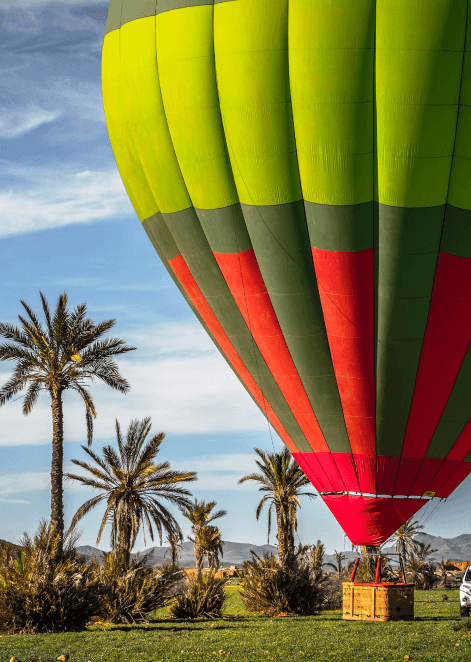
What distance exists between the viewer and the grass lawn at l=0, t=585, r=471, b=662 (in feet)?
35.2

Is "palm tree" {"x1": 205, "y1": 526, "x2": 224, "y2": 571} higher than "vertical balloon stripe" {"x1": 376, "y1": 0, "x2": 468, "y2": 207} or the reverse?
the reverse

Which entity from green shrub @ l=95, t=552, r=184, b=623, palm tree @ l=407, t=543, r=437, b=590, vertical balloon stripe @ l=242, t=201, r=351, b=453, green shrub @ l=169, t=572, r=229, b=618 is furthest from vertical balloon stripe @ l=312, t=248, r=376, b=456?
palm tree @ l=407, t=543, r=437, b=590

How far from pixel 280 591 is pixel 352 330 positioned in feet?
41.4

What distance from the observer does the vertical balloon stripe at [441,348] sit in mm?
10188

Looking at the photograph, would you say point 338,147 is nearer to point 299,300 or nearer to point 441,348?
point 299,300

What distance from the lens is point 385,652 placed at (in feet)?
36.0

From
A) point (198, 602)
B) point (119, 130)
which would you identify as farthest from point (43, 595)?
point (119, 130)

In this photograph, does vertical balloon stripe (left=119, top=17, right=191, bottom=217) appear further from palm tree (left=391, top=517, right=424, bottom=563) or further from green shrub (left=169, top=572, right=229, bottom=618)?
palm tree (left=391, top=517, right=424, bottom=563)

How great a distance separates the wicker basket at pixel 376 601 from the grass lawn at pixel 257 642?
0.24m

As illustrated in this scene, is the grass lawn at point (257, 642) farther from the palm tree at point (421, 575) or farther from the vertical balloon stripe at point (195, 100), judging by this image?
the palm tree at point (421, 575)

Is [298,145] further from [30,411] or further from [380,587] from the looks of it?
[30,411]

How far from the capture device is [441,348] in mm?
10836

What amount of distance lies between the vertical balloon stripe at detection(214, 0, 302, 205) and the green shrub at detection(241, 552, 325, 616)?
46.5 feet

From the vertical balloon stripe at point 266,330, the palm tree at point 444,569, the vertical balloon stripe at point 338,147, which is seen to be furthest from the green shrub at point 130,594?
the palm tree at point 444,569
